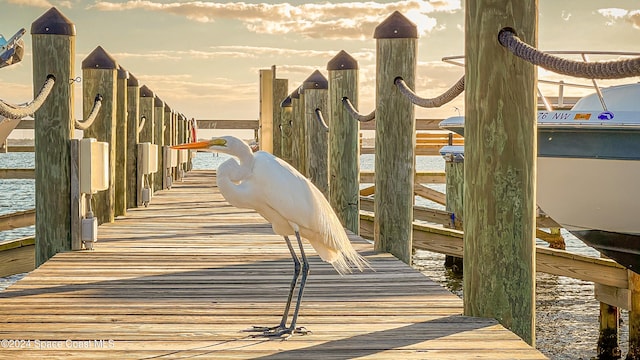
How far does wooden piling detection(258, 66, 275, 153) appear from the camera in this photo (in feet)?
54.4

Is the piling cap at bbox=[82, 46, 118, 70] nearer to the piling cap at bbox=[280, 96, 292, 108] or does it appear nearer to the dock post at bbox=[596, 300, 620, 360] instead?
the dock post at bbox=[596, 300, 620, 360]

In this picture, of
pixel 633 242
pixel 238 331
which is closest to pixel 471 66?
pixel 238 331

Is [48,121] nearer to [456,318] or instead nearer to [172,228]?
[172,228]

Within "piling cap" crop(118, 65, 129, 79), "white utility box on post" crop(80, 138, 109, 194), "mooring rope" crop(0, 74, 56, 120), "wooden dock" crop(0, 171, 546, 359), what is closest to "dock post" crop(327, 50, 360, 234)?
"wooden dock" crop(0, 171, 546, 359)

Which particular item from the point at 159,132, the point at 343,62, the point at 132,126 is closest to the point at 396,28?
the point at 343,62

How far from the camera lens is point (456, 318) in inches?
169

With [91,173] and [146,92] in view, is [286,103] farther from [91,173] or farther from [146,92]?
[91,173]

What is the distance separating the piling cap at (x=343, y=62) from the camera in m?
8.04

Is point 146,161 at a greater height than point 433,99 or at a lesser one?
lesser

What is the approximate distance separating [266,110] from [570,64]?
13.7 m

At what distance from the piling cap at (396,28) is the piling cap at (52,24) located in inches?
91.1

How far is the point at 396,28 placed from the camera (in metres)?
6.24

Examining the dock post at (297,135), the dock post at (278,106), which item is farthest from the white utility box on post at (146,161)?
the dock post at (278,106)

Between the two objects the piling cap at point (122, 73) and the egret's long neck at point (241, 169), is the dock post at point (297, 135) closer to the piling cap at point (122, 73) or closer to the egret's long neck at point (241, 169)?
the piling cap at point (122, 73)
